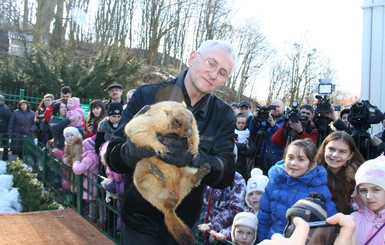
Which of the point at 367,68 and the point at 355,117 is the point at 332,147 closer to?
the point at 355,117

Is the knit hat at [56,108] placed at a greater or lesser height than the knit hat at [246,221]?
greater

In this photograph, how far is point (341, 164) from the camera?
10.1ft

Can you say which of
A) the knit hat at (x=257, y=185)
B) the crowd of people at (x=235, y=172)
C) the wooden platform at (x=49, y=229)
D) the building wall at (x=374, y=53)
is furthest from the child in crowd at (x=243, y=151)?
the building wall at (x=374, y=53)

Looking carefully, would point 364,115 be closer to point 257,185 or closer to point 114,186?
point 257,185

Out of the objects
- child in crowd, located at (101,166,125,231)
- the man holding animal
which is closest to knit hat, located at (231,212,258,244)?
the man holding animal

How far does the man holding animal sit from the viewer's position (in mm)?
1726

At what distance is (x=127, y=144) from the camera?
5.06 feet

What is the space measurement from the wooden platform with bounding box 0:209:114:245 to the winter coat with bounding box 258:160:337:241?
1.83 meters

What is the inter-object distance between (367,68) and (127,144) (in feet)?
24.5

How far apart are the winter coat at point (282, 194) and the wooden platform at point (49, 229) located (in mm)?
1835

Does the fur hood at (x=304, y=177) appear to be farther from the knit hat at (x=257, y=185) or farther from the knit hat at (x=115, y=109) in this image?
the knit hat at (x=115, y=109)

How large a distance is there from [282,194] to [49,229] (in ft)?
9.04

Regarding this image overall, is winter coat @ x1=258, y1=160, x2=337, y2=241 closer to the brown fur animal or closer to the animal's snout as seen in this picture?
the brown fur animal

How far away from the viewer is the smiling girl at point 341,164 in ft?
9.77
